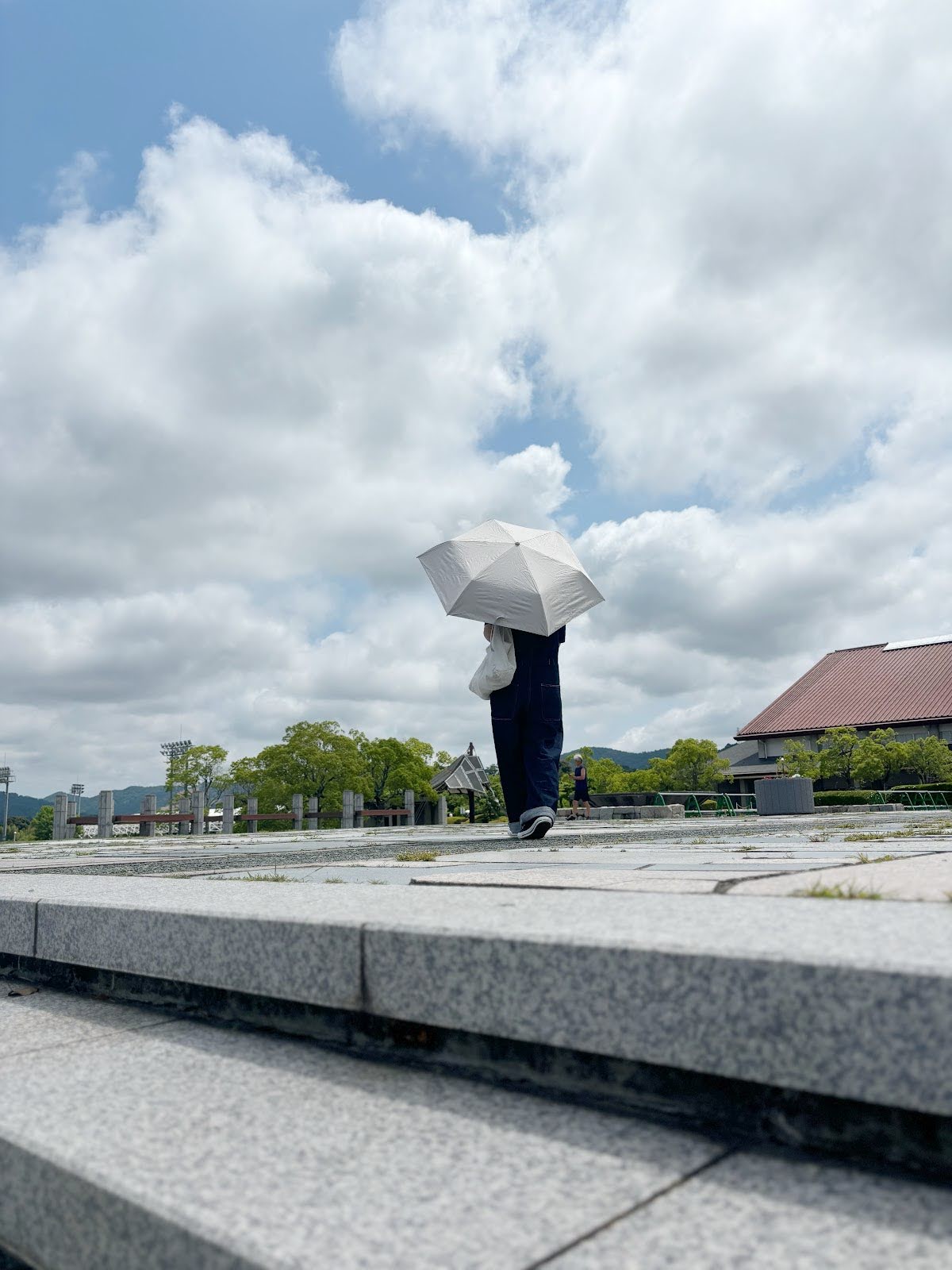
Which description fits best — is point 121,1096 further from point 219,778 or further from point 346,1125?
point 219,778

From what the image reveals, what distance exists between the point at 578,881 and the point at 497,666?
3.97 meters

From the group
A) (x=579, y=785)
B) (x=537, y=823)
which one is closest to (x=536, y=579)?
(x=537, y=823)

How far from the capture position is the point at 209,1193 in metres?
1.15

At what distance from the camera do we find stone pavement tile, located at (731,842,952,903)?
191 centimetres

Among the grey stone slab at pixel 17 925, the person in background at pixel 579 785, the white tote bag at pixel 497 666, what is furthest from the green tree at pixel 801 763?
the grey stone slab at pixel 17 925

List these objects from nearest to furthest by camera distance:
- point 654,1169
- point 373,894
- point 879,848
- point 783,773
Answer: point 654,1169 → point 373,894 → point 879,848 → point 783,773

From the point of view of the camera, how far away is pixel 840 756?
42219 mm

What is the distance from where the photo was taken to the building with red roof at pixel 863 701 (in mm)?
51312

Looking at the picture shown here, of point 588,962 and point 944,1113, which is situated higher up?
point 588,962

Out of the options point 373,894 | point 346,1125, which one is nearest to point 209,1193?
point 346,1125

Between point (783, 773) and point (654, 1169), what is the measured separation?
49.7m

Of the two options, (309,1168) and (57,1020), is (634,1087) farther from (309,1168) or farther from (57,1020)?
(57,1020)

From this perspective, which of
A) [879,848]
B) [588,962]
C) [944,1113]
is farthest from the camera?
[879,848]

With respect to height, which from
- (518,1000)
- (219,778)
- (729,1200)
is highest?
(219,778)
